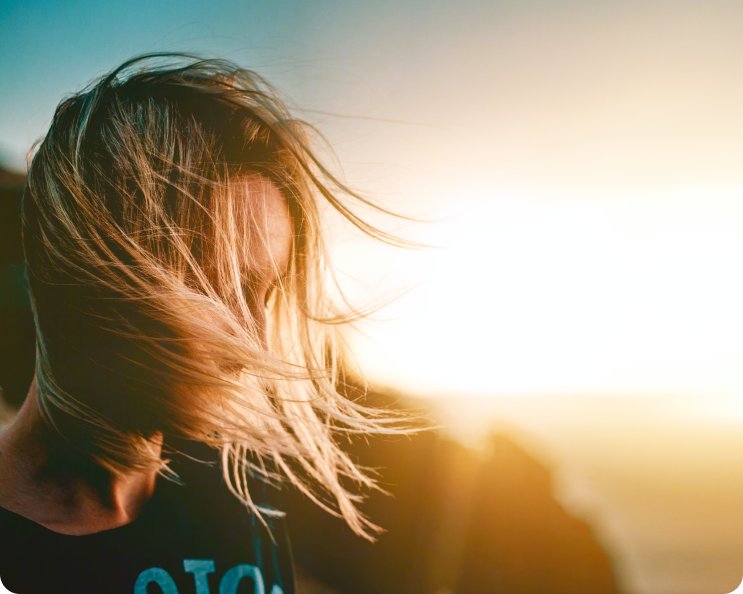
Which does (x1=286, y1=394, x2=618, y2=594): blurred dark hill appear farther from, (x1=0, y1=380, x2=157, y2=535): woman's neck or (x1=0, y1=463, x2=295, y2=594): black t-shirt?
(x1=0, y1=380, x2=157, y2=535): woman's neck

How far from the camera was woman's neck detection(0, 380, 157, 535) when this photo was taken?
75cm

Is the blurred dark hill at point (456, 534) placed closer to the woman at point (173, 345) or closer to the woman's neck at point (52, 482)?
the woman at point (173, 345)

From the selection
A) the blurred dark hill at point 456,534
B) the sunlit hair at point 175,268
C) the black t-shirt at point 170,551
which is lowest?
the black t-shirt at point 170,551

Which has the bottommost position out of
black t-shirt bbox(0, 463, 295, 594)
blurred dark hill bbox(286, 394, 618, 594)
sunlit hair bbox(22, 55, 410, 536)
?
black t-shirt bbox(0, 463, 295, 594)

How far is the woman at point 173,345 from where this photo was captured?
2.25 feet

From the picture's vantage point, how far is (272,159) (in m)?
0.71

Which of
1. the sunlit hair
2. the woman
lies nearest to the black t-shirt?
the woman

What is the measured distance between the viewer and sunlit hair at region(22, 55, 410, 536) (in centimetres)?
68

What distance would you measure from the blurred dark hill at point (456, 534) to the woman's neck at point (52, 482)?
349 mm

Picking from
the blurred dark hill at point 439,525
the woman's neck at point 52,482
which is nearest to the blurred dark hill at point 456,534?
the blurred dark hill at point 439,525

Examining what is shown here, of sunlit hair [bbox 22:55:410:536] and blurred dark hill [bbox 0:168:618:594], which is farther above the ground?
sunlit hair [bbox 22:55:410:536]

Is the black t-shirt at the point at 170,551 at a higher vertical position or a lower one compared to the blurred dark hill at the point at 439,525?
lower

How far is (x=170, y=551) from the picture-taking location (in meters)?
0.78

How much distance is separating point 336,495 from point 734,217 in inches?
31.6
